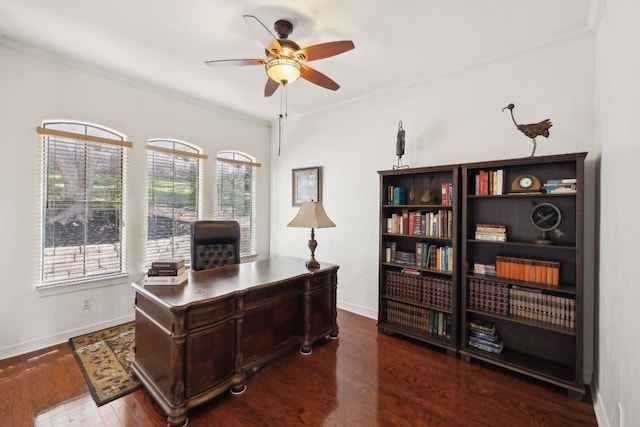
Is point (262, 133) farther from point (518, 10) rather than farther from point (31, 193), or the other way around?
point (518, 10)

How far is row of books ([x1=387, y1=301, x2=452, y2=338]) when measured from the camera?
2801 millimetres

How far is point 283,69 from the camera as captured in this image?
210 cm

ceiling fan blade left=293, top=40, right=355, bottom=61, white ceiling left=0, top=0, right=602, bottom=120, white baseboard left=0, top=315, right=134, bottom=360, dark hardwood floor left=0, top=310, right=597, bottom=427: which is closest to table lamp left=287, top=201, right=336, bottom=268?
dark hardwood floor left=0, top=310, right=597, bottom=427

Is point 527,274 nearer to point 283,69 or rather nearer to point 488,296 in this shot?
point 488,296

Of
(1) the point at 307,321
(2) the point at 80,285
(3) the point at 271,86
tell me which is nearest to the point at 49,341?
(2) the point at 80,285

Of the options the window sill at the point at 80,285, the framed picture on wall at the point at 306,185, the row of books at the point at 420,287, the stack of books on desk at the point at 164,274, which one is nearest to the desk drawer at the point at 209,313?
the stack of books on desk at the point at 164,274

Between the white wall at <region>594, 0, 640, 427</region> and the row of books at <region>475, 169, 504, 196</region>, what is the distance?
0.63 m

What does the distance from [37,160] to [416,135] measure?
12.4ft

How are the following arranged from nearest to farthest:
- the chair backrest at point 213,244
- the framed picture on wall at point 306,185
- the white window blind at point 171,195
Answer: the chair backrest at point 213,244 < the white window blind at point 171,195 < the framed picture on wall at point 306,185

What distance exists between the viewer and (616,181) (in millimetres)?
1606

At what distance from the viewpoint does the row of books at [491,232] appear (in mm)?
2480

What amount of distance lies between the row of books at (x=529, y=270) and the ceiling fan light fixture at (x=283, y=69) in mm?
2307

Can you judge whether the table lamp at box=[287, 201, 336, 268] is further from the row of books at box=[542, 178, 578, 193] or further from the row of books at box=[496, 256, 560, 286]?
the row of books at box=[542, 178, 578, 193]

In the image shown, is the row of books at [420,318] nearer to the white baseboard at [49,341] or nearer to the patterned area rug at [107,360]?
the patterned area rug at [107,360]
